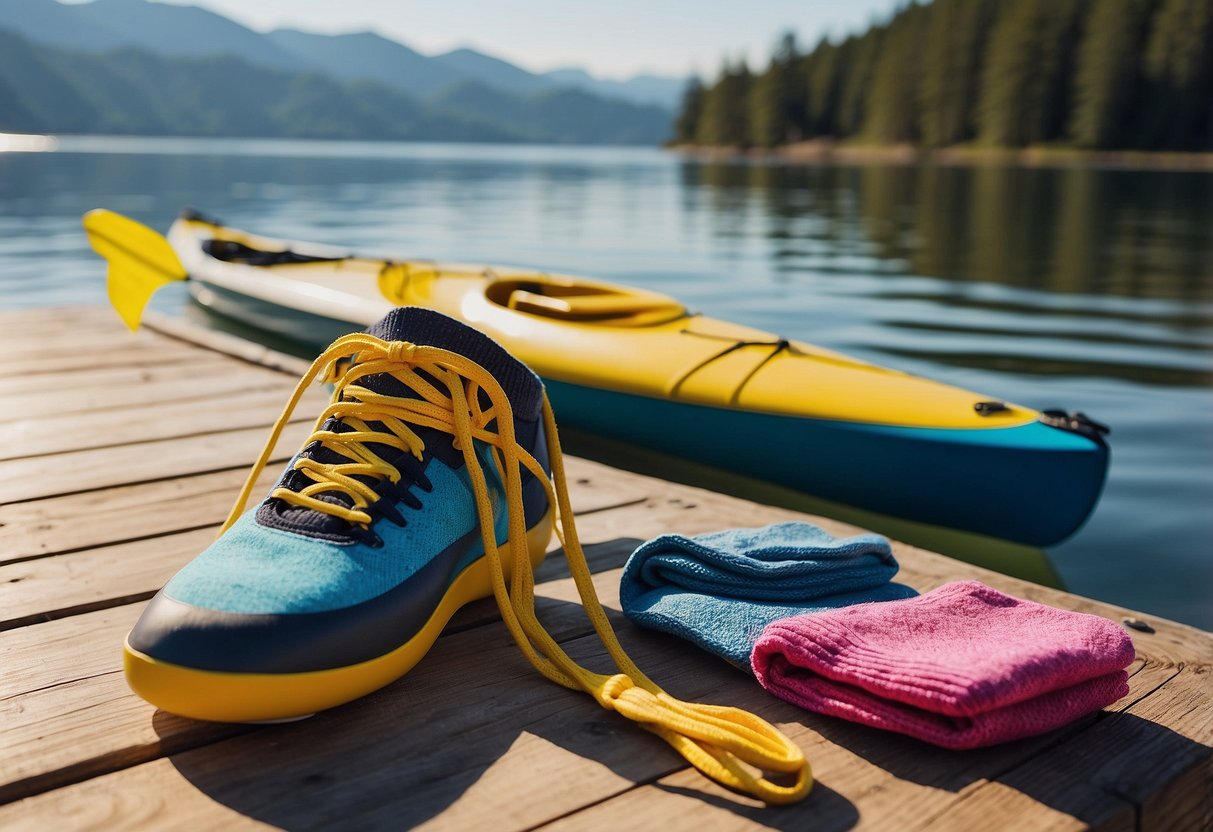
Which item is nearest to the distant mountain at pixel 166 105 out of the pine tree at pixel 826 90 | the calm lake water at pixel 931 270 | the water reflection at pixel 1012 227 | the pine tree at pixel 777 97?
the pine tree at pixel 777 97

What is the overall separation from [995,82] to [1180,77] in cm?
911

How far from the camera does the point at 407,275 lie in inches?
220

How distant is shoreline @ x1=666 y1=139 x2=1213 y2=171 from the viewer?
4788cm

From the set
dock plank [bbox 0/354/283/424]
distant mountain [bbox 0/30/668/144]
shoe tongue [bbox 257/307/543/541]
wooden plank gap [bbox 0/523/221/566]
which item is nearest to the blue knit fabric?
shoe tongue [bbox 257/307/543/541]

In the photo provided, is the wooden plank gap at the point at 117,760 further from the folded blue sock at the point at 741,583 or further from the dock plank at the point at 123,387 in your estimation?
the dock plank at the point at 123,387

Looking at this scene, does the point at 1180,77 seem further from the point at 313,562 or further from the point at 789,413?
the point at 313,562

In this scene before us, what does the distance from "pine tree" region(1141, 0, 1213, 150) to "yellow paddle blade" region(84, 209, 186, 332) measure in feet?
188

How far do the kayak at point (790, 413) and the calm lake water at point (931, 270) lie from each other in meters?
0.63

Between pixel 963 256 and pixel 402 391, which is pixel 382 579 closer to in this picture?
pixel 402 391

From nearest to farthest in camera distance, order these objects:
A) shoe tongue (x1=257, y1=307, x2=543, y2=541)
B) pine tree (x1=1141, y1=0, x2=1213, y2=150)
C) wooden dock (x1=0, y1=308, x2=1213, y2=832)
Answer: wooden dock (x1=0, y1=308, x2=1213, y2=832) < shoe tongue (x1=257, y1=307, x2=543, y2=541) < pine tree (x1=1141, y1=0, x2=1213, y2=150)

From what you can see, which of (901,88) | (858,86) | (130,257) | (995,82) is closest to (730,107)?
(858,86)

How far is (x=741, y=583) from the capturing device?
173cm

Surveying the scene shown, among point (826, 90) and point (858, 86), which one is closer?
point (858, 86)

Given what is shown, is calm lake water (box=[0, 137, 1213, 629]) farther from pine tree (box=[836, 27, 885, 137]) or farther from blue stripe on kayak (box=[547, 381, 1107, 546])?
pine tree (box=[836, 27, 885, 137])
